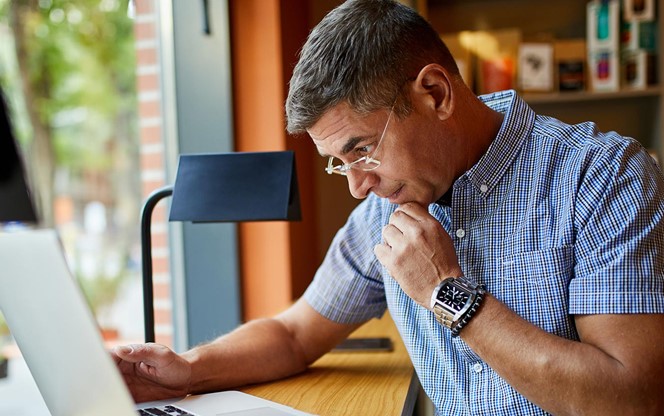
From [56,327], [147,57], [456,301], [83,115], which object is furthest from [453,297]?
[83,115]

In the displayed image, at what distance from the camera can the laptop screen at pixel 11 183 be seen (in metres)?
0.78

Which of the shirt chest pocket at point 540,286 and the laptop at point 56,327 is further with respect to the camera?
the shirt chest pocket at point 540,286

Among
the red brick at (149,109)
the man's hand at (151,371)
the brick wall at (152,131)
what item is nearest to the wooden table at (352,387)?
the man's hand at (151,371)

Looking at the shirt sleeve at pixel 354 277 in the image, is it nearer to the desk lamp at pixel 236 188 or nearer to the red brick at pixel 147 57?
the desk lamp at pixel 236 188

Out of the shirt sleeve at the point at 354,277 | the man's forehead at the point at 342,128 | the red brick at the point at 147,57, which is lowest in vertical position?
the shirt sleeve at the point at 354,277

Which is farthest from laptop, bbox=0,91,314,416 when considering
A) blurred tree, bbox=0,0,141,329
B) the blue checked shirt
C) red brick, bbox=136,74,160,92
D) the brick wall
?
blurred tree, bbox=0,0,141,329

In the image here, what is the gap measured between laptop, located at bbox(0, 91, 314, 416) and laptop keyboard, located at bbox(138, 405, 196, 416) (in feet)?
0.75

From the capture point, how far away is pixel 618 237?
1.13m

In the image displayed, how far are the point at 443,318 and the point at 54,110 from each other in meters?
4.14

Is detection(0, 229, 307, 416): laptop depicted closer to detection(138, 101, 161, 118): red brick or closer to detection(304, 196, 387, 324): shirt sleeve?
detection(304, 196, 387, 324): shirt sleeve

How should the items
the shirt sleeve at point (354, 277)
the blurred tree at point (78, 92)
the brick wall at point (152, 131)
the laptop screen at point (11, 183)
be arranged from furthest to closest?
the blurred tree at point (78, 92), the brick wall at point (152, 131), the shirt sleeve at point (354, 277), the laptop screen at point (11, 183)

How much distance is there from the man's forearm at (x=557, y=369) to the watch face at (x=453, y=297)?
32 mm

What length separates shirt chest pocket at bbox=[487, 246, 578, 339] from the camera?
1.21 metres

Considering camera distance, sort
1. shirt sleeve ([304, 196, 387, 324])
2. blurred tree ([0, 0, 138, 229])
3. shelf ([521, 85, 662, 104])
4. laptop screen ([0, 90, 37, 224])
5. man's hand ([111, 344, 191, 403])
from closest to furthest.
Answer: laptop screen ([0, 90, 37, 224]) < man's hand ([111, 344, 191, 403]) < shirt sleeve ([304, 196, 387, 324]) < shelf ([521, 85, 662, 104]) < blurred tree ([0, 0, 138, 229])
